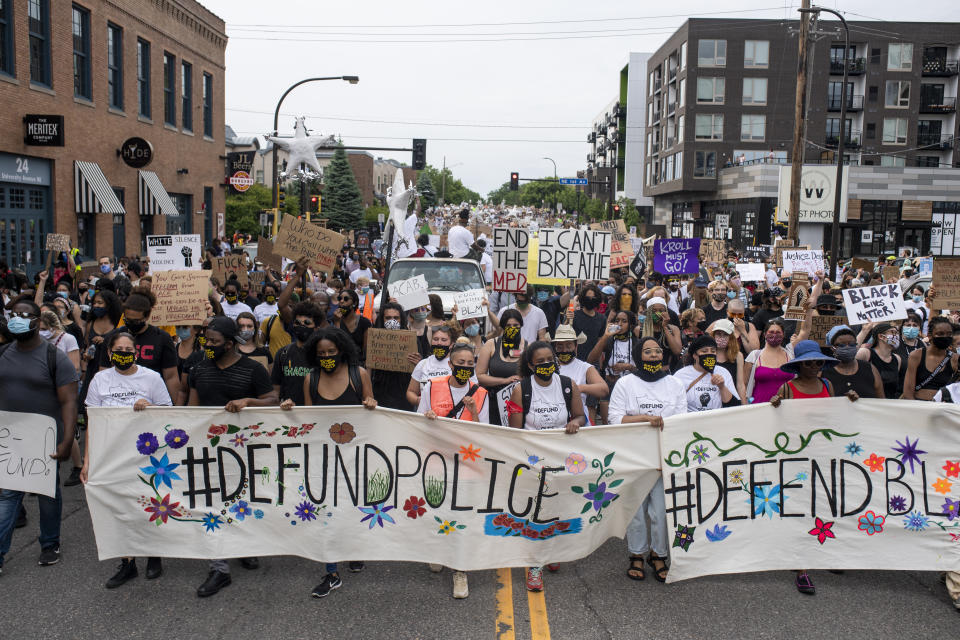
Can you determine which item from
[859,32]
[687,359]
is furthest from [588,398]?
[859,32]

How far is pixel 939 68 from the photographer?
5781 cm

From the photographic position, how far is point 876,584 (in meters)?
5.36

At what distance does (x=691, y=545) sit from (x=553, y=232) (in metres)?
6.68

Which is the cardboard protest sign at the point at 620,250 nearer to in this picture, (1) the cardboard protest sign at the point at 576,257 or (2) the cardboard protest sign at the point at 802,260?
(2) the cardboard protest sign at the point at 802,260

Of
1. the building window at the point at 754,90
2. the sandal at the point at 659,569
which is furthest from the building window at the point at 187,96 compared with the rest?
the building window at the point at 754,90

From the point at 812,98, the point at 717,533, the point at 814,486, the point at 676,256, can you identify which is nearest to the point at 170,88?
the point at 676,256

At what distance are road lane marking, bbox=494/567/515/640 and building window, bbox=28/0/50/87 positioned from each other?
18.9m

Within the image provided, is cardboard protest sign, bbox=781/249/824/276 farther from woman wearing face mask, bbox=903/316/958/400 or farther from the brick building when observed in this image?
the brick building

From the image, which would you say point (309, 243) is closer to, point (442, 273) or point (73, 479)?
point (442, 273)

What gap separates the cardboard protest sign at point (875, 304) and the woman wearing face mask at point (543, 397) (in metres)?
3.84

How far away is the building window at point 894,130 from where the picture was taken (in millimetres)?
58125

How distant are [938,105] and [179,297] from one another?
63.2 meters

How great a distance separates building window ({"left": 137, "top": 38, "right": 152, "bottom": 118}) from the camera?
25505mm

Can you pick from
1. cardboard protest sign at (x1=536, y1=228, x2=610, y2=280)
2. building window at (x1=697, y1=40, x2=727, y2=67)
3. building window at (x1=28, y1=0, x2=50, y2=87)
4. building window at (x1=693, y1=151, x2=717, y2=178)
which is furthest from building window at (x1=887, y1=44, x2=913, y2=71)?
cardboard protest sign at (x1=536, y1=228, x2=610, y2=280)
